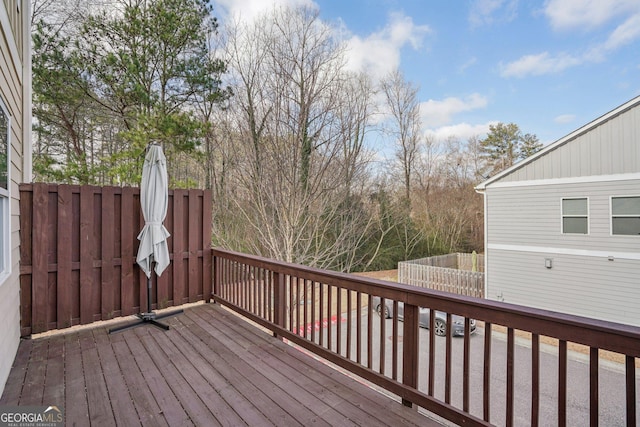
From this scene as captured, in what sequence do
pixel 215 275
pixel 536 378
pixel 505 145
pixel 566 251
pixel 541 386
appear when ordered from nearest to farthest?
1. pixel 536 378
2. pixel 215 275
3. pixel 541 386
4. pixel 566 251
5. pixel 505 145

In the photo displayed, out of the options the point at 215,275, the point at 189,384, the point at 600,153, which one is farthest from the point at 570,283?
the point at 189,384

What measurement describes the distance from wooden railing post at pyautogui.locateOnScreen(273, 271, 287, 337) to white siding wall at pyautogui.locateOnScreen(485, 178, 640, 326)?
8128mm

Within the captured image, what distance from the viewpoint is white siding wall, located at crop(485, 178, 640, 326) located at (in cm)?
705

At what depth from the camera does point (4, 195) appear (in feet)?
7.87

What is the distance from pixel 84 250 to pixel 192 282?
1353 mm

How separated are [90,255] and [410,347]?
142 inches

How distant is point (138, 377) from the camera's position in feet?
7.93

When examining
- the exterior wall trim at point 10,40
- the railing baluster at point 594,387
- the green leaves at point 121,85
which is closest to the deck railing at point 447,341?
the railing baluster at point 594,387

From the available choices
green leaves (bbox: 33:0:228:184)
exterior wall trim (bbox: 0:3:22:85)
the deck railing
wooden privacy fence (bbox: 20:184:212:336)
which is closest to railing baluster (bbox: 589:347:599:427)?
the deck railing

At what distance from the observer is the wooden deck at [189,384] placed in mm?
1934

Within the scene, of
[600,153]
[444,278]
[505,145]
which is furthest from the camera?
[505,145]

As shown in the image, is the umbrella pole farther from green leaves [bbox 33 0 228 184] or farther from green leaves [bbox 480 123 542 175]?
green leaves [bbox 480 123 542 175]

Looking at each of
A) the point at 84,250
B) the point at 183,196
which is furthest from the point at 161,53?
the point at 84,250

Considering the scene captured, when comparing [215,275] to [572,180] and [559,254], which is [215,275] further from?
[572,180]
